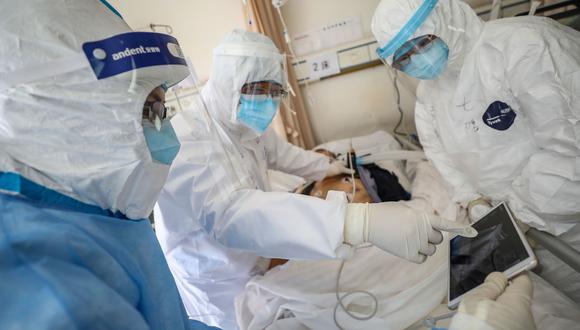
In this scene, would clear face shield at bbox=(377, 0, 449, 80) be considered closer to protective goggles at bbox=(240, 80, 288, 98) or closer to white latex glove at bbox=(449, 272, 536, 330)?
protective goggles at bbox=(240, 80, 288, 98)

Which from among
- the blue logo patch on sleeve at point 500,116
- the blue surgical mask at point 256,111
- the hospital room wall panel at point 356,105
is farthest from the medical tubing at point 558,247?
the hospital room wall panel at point 356,105

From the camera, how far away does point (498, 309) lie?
1.73 feet

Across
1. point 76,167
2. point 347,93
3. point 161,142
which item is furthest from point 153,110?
point 347,93

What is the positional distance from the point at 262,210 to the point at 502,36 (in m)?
1.12

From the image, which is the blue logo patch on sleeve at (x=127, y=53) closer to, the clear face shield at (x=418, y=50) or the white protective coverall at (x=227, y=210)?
the white protective coverall at (x=227, y=210)

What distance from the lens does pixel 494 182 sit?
1.16 meters

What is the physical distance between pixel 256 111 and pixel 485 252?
981 mm

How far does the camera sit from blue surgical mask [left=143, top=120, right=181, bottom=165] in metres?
0.68

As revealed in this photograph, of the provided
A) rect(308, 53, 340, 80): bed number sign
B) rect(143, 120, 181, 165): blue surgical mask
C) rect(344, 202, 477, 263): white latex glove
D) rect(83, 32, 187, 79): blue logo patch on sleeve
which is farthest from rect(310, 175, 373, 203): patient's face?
rect(83, 32, 187, 79): blue logo patch on sleeve

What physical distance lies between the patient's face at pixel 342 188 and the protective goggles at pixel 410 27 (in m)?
0.75

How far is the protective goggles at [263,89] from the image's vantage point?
49.3 inches

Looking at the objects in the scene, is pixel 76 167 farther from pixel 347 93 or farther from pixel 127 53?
pixel 347 93

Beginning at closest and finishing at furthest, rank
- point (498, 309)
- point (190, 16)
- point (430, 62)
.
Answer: point (498, 309), point (430, 62), point (190, 16)

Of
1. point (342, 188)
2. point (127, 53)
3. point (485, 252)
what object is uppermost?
A: point (127, 53)
